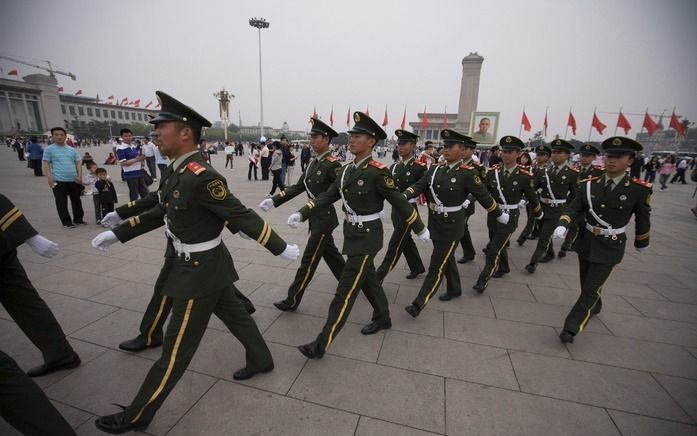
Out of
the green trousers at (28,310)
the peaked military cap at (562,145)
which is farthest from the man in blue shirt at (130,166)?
the peaked military cap at (562,145)

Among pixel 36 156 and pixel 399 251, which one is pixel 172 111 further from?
pixel 36 156

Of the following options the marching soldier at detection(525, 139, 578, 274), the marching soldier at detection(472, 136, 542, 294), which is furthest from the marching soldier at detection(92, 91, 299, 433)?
the marching soldier at detection(525, 139, 578, 274)

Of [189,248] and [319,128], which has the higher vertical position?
[319,128]

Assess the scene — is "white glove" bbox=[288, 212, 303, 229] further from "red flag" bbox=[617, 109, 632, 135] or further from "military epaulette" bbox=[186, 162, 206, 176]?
"red flag" bbox=[617, 109, 632, 135]

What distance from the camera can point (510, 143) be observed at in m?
5.05

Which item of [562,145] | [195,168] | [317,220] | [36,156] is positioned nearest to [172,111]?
[195,168]

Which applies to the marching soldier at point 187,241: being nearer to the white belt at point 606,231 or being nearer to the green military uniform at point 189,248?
the green military uniform at point 189,248

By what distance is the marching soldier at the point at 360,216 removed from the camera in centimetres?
309

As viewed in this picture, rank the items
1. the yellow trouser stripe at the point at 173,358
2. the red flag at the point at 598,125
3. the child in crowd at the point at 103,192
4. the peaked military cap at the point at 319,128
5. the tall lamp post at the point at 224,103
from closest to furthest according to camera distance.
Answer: the yellow trouser stripe at the point at 173,358
the peaked military cap at the point at 319,128
the child in crowd at the point at 103,192
the red flag at the point at 598,125
the tall lamp post at the point at 224,103

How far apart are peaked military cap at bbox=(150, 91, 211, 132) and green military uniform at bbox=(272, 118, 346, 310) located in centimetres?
160

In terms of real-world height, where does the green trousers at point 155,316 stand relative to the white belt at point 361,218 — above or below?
below

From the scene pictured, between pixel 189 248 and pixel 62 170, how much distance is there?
648cm

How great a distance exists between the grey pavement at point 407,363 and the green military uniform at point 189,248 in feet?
1.39

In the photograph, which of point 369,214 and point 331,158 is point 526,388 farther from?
point 331,158
